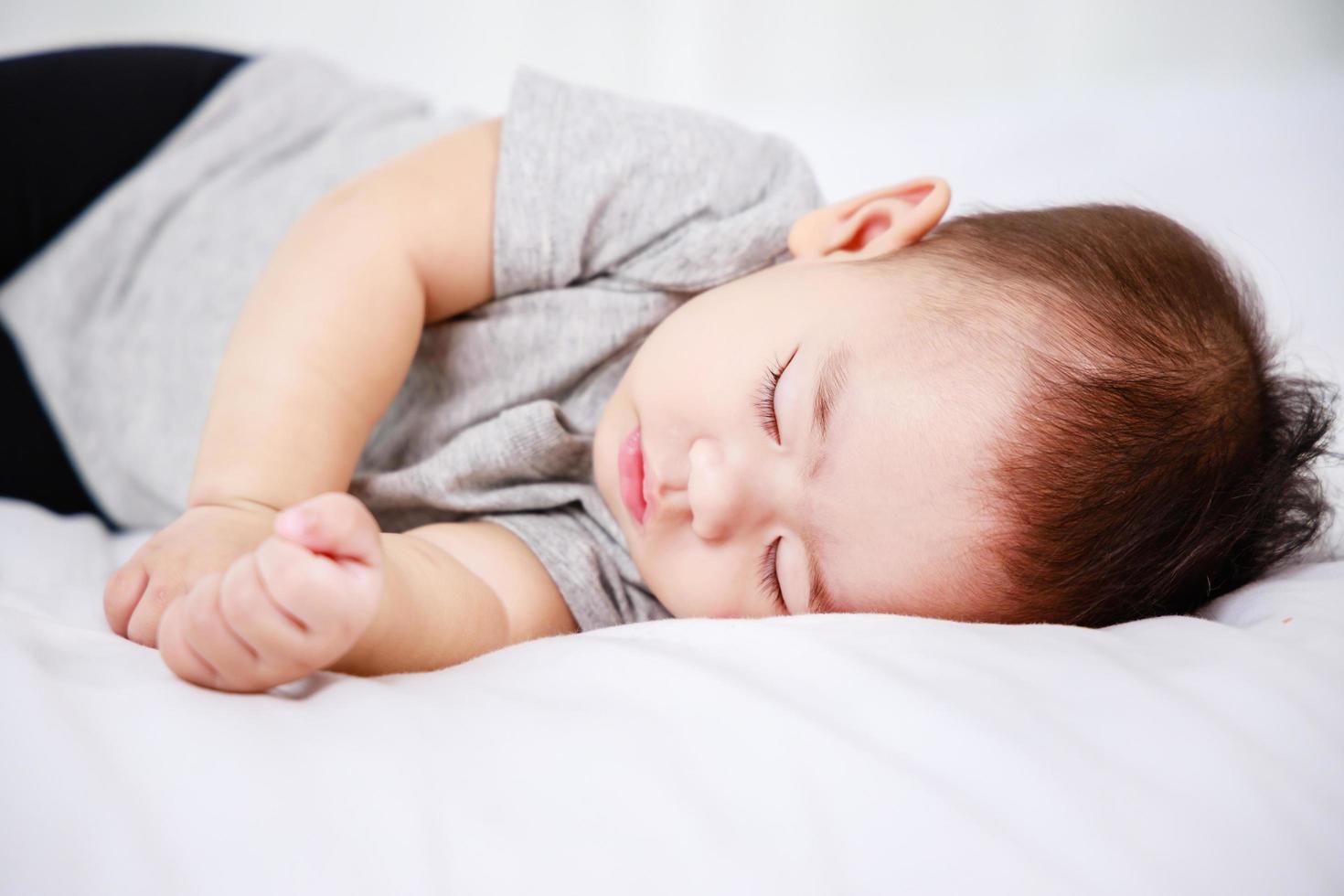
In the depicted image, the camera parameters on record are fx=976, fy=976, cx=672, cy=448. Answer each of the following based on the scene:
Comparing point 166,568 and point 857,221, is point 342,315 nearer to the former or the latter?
point 166,568

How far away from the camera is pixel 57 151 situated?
1.21 meters

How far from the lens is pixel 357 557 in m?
0.51

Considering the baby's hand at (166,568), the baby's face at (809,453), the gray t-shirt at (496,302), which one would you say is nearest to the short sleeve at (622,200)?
the gray t-shirt at (496,302)

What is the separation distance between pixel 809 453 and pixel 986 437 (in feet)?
0.42

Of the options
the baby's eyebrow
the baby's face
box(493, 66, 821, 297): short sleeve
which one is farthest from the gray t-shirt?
the baby's eyebrow

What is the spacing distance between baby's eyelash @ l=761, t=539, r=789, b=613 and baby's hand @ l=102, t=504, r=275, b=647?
385 mm

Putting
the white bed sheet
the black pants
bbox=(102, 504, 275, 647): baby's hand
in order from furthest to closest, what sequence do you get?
the black pants, bbox=(102, 504, 275, 647): baby's hand, the white bed sheet

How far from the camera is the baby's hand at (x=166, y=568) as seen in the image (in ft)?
2.13

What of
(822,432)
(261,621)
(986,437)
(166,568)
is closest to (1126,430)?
(986,437)

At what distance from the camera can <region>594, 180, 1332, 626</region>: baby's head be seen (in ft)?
2.28

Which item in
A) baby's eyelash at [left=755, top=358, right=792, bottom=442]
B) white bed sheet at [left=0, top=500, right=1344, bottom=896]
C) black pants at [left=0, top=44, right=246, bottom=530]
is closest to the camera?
white bed sheet at [left=0, top=500, right=1344, bottom=896]

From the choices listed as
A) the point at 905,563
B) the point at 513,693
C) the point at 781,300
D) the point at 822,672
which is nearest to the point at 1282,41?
the point at 781,300

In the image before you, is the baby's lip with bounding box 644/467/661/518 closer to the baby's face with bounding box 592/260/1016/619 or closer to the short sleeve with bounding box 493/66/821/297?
the baby's face with bounding box 592/260/1016/619

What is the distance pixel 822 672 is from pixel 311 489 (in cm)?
49
